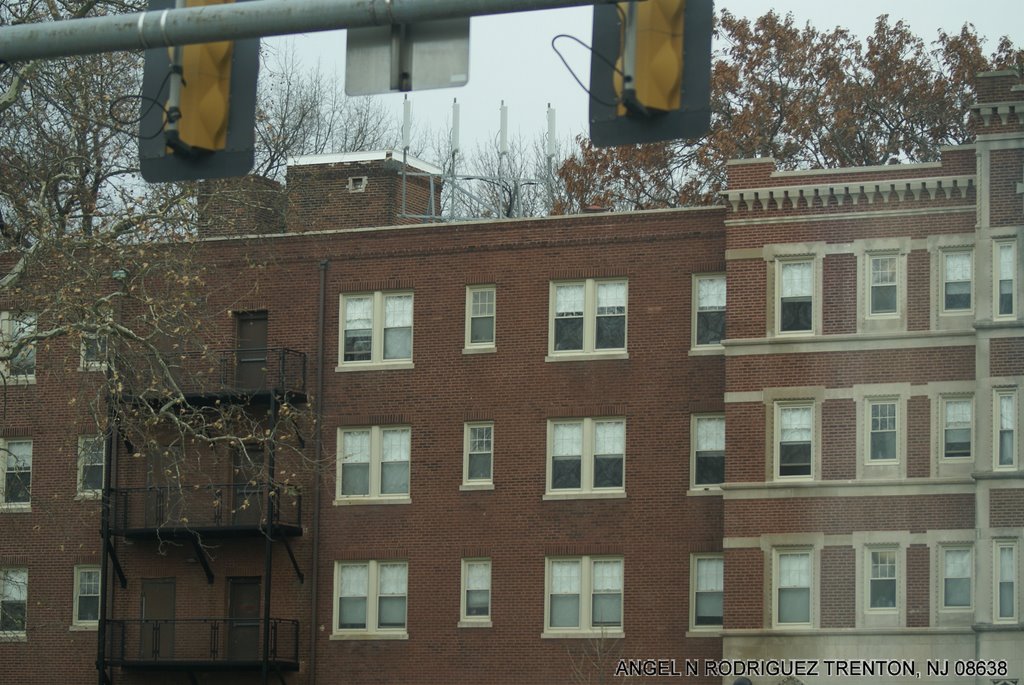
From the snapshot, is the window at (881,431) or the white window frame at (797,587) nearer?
the white window frame at (797,587)

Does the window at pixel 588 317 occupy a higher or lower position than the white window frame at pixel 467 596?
higher

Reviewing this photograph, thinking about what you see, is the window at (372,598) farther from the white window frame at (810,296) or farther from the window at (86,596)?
the white window frame at (810,296)

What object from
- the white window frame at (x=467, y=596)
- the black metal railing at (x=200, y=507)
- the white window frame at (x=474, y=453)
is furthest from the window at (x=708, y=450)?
the black metal railing at (x=200, y=507)

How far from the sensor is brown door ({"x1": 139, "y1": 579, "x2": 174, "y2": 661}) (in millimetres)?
49188

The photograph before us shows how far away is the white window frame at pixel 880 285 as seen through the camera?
44688 millimetres

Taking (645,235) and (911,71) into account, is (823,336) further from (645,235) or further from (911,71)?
(911,71)

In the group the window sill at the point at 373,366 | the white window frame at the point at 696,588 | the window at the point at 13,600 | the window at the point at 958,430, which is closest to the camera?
the window at the point at 958,430

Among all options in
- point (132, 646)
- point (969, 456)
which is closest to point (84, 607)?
point (132, 646)

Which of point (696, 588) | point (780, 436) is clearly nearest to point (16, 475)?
point (696, 588)

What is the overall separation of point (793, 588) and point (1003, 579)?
4.56 metres

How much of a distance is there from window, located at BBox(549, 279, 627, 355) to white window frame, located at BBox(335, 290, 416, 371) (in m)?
3.67

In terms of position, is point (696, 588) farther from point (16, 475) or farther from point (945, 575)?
point (16, 475)

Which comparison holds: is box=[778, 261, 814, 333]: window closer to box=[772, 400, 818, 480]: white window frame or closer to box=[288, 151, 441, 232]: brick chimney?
box=[772, 400, 818, 480]: white window frame

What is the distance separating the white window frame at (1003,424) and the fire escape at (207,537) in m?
16.2
